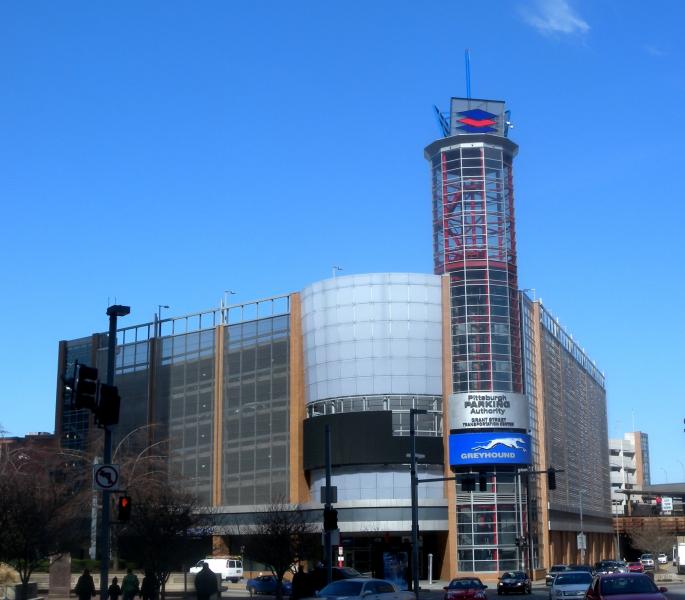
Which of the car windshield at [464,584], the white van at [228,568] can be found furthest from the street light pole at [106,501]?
the white van at [228,568]

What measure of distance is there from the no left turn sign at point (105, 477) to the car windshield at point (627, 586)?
11539mm

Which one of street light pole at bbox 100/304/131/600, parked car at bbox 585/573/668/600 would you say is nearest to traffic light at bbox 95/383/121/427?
street light pole at bbox 100/304/131/600

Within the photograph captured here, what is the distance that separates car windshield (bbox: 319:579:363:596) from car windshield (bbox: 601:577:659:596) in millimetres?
8944

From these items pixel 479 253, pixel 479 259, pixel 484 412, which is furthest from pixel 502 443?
pixel 479 253

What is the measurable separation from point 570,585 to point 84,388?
25.6 meters

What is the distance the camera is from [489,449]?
276 ft

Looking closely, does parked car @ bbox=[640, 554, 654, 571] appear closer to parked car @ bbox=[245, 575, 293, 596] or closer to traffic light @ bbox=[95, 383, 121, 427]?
parked car @ bbox=[245, 575, 293, 596]

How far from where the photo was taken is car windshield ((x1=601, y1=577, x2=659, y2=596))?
75.9ft

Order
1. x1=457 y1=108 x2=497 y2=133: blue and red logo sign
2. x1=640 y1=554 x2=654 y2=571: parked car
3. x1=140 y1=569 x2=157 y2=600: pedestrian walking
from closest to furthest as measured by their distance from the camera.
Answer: x1=140 y1=569 x2=157 y2=600: pedestrian walking → x1=457 y1=108 x2=497 y2=133: blue and red logo sign → x1=640 y1=554 x2=654 y2=571: parked car

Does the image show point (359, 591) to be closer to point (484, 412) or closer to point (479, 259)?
point (484, 412)

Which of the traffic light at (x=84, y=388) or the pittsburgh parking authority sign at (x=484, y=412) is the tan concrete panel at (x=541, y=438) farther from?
the traffic light at (x=84, y=388)

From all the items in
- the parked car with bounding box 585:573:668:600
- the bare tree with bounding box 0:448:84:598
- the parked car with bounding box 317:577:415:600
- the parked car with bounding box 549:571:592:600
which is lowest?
the parked car with bounding box 549:571:592:600

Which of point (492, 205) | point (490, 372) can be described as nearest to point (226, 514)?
point (490, 372)

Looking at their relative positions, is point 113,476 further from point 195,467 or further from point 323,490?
point 195,467
